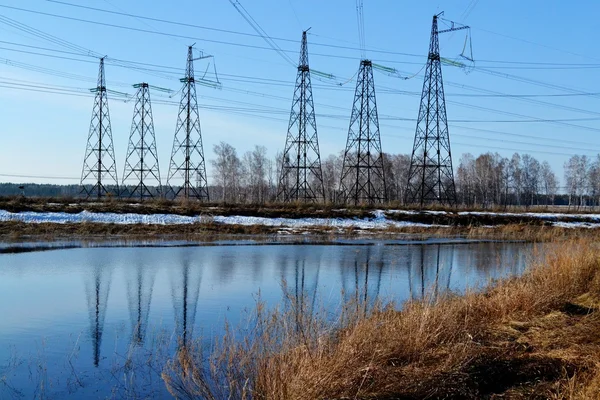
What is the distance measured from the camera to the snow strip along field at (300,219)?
34.4 meters

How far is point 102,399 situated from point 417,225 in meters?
37.3

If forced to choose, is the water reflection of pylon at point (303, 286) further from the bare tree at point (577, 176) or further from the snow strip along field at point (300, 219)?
the bare tree at point (577, 176)

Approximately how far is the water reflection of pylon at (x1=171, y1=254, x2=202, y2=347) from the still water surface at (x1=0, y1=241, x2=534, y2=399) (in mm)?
28

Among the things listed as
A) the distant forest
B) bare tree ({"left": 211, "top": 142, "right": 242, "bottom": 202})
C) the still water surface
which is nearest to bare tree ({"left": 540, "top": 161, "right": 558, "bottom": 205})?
the distant forest

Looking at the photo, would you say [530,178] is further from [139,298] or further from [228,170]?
[139,298]

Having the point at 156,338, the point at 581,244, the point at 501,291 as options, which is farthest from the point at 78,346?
the point at 581,244

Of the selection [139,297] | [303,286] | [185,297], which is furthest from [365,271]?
[139,297]

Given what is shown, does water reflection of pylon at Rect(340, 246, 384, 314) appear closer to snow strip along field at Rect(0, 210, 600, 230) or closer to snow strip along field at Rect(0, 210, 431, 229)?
snow strip along field at Rect(0, 210, 431, 229)

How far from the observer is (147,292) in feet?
48.8

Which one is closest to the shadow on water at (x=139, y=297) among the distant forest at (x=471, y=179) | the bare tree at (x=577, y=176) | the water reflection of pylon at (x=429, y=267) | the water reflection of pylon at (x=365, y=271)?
the water reflection of pylon at (x=365, y=271)

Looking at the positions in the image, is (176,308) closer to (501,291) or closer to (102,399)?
(102,399)

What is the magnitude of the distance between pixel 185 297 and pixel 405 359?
7668 mm

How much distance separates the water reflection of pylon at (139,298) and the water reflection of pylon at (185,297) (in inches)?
24.2

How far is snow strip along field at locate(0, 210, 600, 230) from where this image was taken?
113 ft
